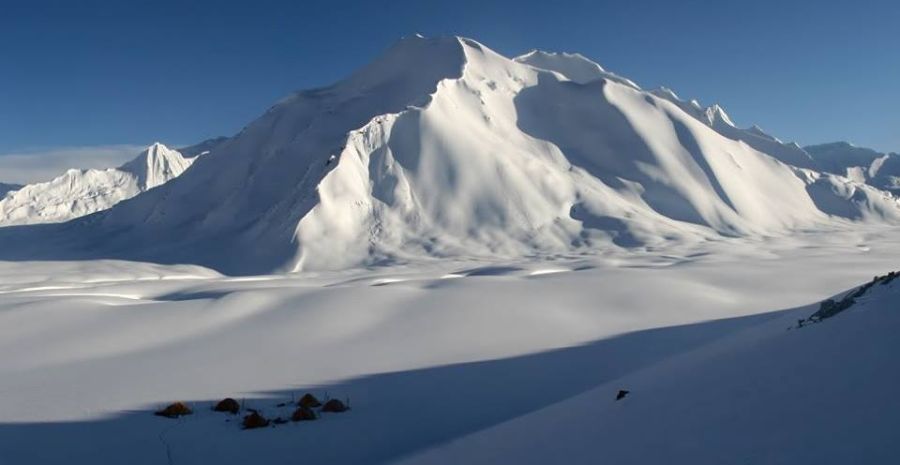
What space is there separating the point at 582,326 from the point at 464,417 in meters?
8.30

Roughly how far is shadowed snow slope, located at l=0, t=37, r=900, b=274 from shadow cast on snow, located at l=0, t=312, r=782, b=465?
3561cm

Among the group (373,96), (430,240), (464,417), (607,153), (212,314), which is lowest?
(464,417)

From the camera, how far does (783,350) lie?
26.3 ft

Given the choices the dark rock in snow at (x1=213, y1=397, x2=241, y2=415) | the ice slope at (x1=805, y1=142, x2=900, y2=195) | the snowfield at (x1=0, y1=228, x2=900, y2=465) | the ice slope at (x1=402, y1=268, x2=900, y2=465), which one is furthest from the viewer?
the ice slope at (x1=805, y1=142, x2=900, y2=195)

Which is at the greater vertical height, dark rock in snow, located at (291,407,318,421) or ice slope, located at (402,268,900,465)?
ice slope, located at (402,268,900,465)

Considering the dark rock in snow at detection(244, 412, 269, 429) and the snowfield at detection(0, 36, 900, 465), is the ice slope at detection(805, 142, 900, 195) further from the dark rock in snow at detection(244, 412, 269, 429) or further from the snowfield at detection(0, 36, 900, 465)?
the dark rock in snow at detection(244, 412, 269, 429)

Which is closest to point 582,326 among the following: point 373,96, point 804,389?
point 804,389

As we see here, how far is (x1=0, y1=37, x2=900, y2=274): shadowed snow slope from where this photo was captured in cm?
5350

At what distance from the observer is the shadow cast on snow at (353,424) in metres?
9.40

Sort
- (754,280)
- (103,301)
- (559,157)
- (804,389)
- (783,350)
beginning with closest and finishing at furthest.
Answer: (804,389) < (783,350) < (103,301) < (754,280) < (559,157)

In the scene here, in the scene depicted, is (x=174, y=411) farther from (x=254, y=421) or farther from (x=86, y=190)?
(x=86, y=190)

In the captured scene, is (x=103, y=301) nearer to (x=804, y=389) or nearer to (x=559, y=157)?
(x=804, y=389)

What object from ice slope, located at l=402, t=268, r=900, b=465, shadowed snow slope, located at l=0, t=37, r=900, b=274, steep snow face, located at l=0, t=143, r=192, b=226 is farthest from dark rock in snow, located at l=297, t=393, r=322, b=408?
steep snow face, located at l=0, t=143, r=192, b=226

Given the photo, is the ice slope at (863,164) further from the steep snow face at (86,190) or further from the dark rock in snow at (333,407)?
the steep snow face at (86,190)
